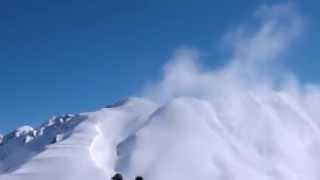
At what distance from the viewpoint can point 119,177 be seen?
30.6 metres

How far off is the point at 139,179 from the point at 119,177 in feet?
3.12

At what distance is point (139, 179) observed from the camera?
1208 inches
